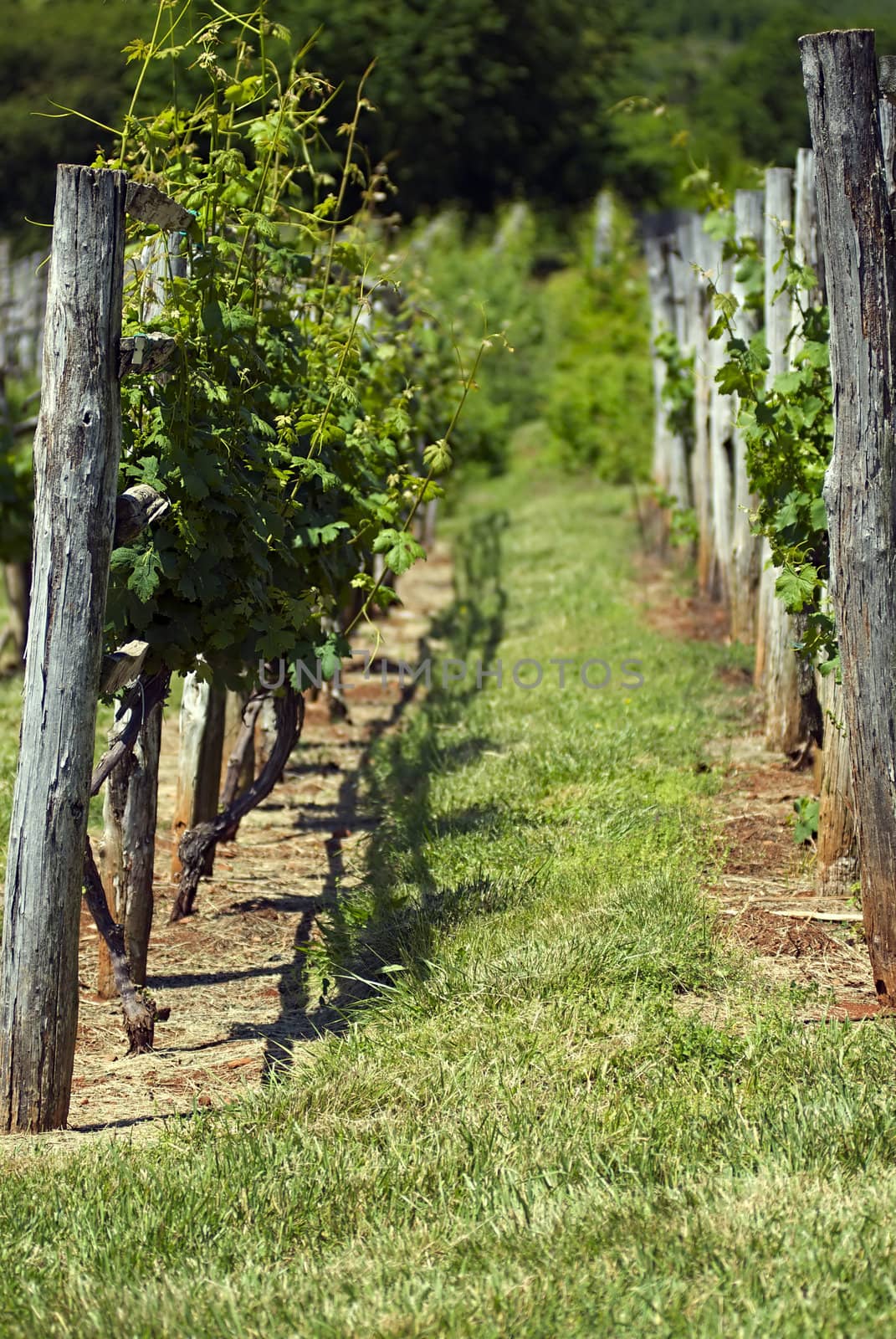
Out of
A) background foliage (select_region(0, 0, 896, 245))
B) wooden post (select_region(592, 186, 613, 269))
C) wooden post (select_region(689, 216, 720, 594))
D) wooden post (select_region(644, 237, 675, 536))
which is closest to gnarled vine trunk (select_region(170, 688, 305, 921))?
wooden post (select_region(689, 216, 720, 594))

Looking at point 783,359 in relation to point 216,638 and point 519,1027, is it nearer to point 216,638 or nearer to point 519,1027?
point 216,638

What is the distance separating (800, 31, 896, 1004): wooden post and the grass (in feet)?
1.80

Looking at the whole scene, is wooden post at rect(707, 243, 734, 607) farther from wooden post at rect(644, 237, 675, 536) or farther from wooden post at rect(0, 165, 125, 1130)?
wooden post at rect(0, 165, 125, 1130)

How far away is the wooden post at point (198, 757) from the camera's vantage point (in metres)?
5.80

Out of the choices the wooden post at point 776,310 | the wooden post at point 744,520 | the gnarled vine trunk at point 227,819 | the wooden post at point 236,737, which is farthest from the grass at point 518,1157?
the wooden post at point 744,520

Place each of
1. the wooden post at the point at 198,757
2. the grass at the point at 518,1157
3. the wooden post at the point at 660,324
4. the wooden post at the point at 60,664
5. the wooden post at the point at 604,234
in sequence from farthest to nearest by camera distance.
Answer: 1. the wooden post at the point at 604,234
2. the wooden post at the point at 660,324
3. the wooden post at the point at 198,757
4. the wooden post at the point at 60,664
5. the grass at the point at 518,1157

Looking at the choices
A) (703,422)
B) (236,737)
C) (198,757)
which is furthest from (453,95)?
(198,757)

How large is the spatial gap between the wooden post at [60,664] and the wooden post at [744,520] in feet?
14.3

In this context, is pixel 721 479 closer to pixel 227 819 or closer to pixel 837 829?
pixel 837 829

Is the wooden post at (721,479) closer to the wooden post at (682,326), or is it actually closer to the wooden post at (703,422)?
the wooden post at (703,422)

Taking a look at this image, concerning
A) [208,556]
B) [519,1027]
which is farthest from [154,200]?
[519,1027]

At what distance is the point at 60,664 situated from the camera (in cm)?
365

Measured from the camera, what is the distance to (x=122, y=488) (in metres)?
4.28

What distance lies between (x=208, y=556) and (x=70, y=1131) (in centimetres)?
159
